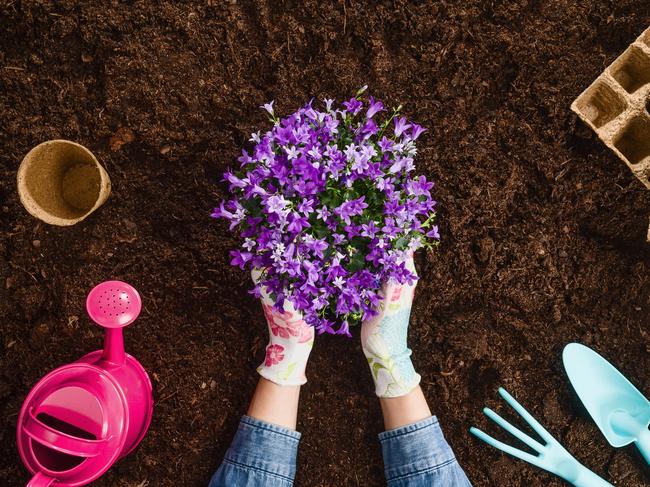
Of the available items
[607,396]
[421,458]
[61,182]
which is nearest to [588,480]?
[607,396]

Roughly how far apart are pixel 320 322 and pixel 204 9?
94 cm

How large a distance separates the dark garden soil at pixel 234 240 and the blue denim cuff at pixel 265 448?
0.10 meters

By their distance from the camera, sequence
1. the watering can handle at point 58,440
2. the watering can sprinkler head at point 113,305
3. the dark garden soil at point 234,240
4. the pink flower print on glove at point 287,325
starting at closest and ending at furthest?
the watering can handle at point 58,440, the watering can sprinkler head at point 113,305, the pink flower print on glove at point 287,325, the dark garden soil at point 234,240

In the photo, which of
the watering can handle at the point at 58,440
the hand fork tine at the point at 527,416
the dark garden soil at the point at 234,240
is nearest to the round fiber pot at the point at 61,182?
the dark garden soil at the point at 234,240

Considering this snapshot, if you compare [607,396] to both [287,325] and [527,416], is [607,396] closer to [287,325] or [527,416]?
[527,416]

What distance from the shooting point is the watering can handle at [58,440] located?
122cm

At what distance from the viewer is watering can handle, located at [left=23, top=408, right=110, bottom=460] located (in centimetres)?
122

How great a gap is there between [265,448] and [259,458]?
3 centimetres

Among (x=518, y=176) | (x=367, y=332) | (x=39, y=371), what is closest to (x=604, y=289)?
(x=518, y=176)

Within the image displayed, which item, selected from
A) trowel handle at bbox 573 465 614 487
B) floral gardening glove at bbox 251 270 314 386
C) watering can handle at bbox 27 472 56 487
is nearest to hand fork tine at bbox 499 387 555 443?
trowel handle at bbox 573 465 614 487

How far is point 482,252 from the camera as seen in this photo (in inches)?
62.9

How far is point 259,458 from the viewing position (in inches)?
59.2

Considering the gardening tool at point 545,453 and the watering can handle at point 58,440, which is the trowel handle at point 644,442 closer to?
the gardening tool at point 545,453

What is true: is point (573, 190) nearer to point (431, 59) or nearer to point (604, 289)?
point (604, 289)
